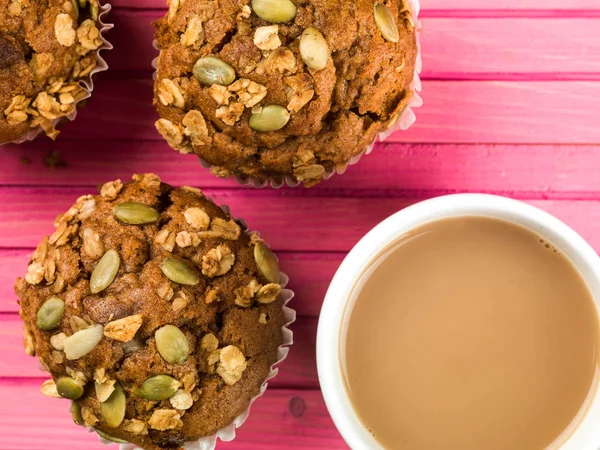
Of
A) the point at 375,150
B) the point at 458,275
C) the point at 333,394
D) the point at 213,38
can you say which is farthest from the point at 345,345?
the point at 213,38

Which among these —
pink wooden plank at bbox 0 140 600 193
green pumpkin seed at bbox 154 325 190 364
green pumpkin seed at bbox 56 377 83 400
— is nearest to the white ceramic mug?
green pumpkin seed at bbox 154 325 190 364

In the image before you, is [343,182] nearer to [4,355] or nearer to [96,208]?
A: [96,208]

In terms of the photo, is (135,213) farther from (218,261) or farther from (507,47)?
(507,47)

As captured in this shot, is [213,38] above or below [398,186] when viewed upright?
above

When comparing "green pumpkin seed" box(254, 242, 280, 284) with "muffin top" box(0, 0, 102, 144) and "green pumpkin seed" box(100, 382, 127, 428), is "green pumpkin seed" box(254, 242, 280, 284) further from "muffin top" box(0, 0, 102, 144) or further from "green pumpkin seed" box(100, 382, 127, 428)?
"muffin top" box(0, 0, 102, 144)

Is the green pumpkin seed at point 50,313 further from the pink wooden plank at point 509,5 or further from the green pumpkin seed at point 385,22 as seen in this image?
the pink wooden plank at point 509,5

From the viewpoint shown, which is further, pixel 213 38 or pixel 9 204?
pixel 9 204

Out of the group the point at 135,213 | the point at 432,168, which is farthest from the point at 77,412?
the point at 432,168
